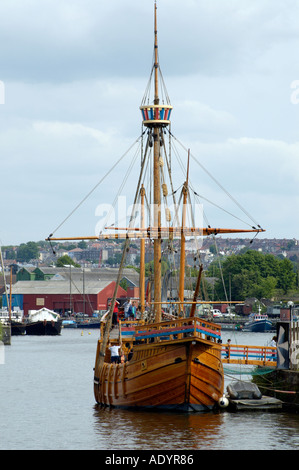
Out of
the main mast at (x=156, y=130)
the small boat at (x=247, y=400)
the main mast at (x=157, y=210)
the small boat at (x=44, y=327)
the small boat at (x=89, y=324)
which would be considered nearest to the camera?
the small boat at (x=247, y=400)

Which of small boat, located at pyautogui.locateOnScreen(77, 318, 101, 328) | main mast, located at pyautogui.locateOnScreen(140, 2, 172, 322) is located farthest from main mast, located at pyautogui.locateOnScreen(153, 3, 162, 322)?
small boat, located at pyautogui.locateOnScreen(77, 318, 101, 328)

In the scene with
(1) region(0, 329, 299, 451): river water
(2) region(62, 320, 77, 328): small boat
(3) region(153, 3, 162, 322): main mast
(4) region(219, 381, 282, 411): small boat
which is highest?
(3) region(153, 3, 162, 322): main mast

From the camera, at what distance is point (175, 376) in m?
42.5

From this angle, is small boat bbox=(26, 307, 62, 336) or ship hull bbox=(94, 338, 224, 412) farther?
small boat bbox=(26, 307, 62, 336)

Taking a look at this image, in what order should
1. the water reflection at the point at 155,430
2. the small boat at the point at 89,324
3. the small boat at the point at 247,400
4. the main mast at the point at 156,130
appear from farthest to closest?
1. the small boat at the point at 89,324
2. the main mast at the point at 156,130
3. the small boat at the point at 247,400
4. the water reflection at the point at 155,430

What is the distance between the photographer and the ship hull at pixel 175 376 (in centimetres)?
4234

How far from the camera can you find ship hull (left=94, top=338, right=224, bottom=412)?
139ft

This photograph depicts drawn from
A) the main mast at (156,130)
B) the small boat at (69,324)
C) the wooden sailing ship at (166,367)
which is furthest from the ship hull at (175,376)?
the small boat at (69,324)

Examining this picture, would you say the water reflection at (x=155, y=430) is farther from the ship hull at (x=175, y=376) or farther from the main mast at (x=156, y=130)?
the main mast at (x=156, y=130)

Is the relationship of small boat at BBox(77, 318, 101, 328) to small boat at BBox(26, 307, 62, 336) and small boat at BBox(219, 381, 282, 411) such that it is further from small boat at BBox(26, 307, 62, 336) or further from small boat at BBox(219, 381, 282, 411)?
small boat at BBox(219, 381, 282, 411)

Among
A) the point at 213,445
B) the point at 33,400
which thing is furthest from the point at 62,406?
the point at 213,445

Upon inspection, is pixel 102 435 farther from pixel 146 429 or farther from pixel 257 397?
pixel 257 397

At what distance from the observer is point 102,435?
39.4 meters
